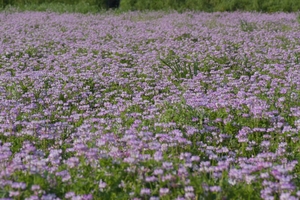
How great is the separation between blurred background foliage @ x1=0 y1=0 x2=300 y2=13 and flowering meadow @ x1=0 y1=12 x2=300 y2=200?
32.8ft

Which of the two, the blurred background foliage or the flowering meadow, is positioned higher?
the flowering meadow

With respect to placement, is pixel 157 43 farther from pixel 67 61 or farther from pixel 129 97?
pixel 129 97

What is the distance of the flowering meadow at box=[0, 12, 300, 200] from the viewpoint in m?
3.78

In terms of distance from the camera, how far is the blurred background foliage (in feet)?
73.2

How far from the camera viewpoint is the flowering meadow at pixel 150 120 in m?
3.78

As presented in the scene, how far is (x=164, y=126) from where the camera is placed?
16.6 ft

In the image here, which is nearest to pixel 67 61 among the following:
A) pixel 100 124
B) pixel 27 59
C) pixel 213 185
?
pixel 27 59

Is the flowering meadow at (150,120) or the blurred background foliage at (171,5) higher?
the flowering meadow at (150,120)

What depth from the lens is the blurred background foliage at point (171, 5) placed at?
22.3m

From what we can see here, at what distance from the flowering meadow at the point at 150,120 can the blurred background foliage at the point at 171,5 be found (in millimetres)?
9991

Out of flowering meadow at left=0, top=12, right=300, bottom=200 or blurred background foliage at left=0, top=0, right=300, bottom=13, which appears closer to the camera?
flowering meadow at left=0, top=12, right=300, bottom=200

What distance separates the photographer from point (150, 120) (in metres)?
5.59

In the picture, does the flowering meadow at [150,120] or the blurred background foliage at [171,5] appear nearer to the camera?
the flowering meadow at [150,120]

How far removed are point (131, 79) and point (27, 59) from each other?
10.2ft
